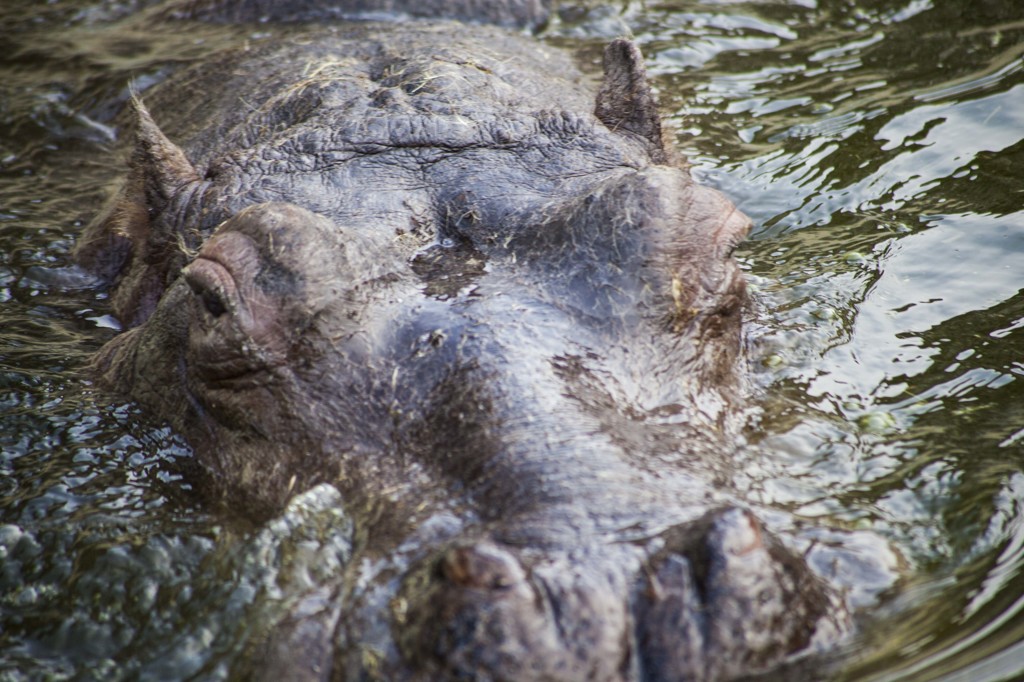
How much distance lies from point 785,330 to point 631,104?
131 centimetres

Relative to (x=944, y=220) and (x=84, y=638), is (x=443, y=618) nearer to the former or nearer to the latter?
(x=84, y=638)

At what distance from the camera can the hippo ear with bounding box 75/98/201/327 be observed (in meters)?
5.42

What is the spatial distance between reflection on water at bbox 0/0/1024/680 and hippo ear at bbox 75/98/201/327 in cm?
28

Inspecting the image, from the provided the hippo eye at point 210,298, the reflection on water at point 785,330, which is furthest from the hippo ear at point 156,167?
the hippo eye at point 210,298

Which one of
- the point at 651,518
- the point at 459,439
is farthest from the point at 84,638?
the point at 651,518

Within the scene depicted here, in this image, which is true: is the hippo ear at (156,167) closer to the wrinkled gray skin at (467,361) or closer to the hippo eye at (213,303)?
the wrinkled gray skin at (467,361)

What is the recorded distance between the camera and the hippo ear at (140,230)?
17.8 ft

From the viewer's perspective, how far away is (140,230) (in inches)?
224

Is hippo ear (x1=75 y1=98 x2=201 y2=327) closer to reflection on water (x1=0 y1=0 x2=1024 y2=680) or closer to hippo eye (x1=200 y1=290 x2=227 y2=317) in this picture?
reflection on water (x1=0 y1=0 x2=1024 y2=680)

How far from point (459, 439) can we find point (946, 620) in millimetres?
1644

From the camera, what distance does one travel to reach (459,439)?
3807 mm

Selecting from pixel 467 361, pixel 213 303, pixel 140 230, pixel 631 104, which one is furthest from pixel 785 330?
pixel 140 230

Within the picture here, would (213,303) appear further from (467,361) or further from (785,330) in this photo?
(785,330)

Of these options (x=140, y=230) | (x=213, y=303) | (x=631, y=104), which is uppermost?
(x=631, y=104)
